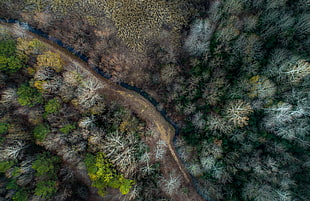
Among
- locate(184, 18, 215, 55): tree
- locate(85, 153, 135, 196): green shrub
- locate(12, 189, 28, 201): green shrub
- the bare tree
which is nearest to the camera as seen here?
locate(12, 189, 28, 201): green shrub

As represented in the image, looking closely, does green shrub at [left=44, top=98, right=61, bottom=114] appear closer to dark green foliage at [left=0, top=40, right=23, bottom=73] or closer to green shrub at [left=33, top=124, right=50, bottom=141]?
green shrub at [left=33, top=124, right=50, bottom=141]

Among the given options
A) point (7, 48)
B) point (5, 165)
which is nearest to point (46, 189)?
point (5, 165)

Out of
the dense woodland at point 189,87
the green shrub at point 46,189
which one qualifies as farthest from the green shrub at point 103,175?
the green shrub at point 46,189

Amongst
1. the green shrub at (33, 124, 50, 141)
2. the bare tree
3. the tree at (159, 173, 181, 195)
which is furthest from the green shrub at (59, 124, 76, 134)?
the tree at (159, 173, 181, 195)

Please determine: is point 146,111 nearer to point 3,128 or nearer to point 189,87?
point 189,87

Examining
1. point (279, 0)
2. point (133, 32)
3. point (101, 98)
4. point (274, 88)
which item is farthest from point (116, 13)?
point (274, 88)
